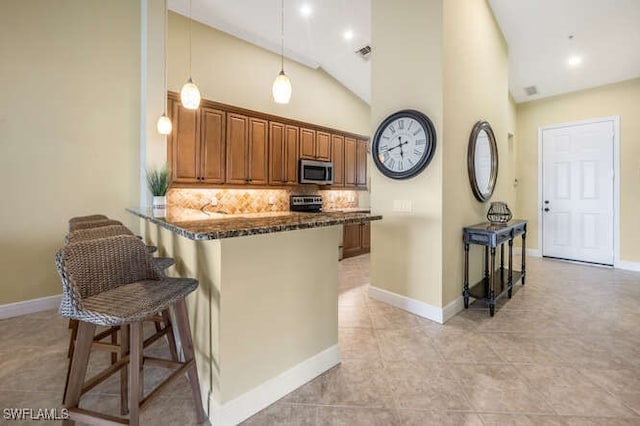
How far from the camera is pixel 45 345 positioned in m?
Result: 2.34

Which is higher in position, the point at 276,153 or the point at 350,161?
the point at 350,161

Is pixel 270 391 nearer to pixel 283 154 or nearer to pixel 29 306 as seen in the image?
pixel 29 306

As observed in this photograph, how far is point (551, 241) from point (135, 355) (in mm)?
6594

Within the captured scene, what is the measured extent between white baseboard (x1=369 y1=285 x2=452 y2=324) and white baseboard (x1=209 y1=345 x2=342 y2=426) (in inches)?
46.6

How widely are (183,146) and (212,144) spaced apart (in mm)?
385

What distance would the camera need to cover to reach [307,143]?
5.11 m

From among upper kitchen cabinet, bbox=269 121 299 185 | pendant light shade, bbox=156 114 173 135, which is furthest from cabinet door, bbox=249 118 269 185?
pendant light shade, bbox=156 114 173 135

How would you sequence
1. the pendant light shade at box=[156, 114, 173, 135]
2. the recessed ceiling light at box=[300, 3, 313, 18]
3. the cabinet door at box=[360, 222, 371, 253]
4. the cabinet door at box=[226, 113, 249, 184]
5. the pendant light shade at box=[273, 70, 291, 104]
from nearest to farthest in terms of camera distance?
the pendant light shade at box=[273, 70, 291, 104] < the pendant light shade at box=[156, 114, 173, 135] < the recessed ceiling light at box=[300, 3, 313, 18] < the cabinet door at box=[226, 113, 249, 184] < the cabinet door at box=[360, 222, 371, 253]

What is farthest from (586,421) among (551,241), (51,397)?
(551,241)

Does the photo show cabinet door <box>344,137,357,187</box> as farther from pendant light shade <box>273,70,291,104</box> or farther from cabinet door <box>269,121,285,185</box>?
pendant light shade <box>273,70,291,104</box>

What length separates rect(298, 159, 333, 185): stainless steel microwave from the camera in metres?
4.97

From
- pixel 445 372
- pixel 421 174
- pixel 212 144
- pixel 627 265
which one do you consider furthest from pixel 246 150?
pixel 627 265

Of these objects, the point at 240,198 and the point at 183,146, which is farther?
the point at 240,198

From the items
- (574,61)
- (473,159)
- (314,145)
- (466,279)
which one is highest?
(574,61)
